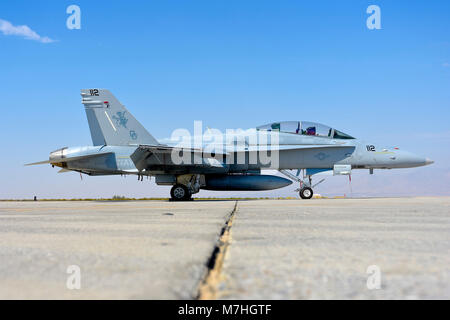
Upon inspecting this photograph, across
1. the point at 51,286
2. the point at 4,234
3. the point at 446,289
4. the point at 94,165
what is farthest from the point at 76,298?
the point at 94,165

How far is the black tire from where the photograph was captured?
50.3 feet

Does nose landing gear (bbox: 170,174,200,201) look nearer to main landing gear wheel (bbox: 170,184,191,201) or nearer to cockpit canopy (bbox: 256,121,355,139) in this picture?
main landing gear wheel (bbox: 170,184,191,201)

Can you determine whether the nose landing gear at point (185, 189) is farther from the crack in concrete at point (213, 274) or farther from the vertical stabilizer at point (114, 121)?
the crack in concrete at point (213, 274)

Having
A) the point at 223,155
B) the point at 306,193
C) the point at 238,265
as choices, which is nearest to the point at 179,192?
the point at 223,155

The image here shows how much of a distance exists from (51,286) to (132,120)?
1518cm

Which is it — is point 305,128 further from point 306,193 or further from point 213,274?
point 213,274

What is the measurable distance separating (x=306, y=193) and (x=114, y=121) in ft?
27.3

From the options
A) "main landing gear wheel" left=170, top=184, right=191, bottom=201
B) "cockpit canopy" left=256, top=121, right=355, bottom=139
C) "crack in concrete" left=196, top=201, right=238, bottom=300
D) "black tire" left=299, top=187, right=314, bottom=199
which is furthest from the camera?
"cockpit canopy" left=256, top=121, right=355, bottom=139

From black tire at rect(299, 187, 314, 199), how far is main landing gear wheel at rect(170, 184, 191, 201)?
4.45 m

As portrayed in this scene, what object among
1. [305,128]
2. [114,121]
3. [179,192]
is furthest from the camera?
[114,121]

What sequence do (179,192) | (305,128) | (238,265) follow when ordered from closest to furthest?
(238,265), (179,192), (305,128)

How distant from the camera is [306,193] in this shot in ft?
50.5

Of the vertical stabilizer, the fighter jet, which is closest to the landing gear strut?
the fighter jet
